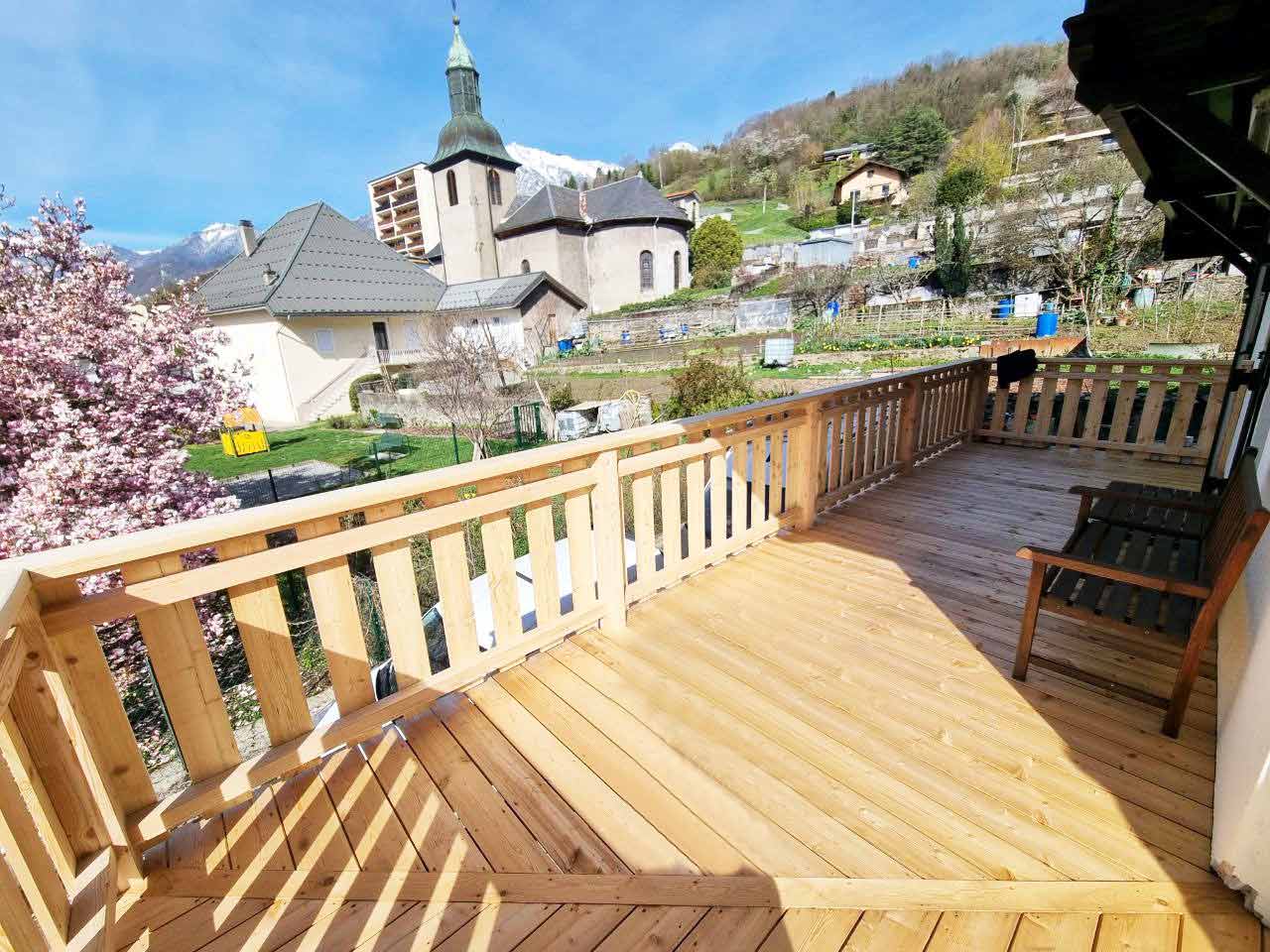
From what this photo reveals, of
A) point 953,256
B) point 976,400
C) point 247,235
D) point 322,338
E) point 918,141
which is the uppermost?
point 918,141

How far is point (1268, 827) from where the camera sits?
47.5 inches

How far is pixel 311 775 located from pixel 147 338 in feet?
15.2

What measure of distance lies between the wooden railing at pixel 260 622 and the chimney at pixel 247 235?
27286 mm

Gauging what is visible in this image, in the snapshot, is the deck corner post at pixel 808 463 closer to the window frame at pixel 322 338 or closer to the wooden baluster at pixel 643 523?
the wooden baluster at pixel 643 523

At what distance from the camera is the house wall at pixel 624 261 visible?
3184 cm

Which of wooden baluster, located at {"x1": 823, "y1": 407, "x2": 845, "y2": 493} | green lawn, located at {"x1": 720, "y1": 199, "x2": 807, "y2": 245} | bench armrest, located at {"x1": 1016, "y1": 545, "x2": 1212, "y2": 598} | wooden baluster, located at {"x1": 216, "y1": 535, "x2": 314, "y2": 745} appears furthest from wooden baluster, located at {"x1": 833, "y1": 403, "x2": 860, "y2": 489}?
green lawn, located at {"x1": 720, "y1": 199, "x2": 807, "y2": 245}

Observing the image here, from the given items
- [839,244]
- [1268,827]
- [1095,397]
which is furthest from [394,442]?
[839,244]

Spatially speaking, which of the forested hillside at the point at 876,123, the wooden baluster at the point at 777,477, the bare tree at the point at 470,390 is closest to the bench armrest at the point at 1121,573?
the wooden baluster at the point at 777,477

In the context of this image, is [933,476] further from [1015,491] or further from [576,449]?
[576,449]

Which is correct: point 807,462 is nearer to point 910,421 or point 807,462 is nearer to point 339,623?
point 910,421

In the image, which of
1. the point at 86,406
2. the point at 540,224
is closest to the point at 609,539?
the point at 86,406

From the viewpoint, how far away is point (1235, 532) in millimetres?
1686

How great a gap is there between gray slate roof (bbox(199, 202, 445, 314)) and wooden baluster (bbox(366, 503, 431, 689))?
842 inches

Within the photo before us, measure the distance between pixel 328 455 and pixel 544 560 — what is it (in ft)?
44.1
